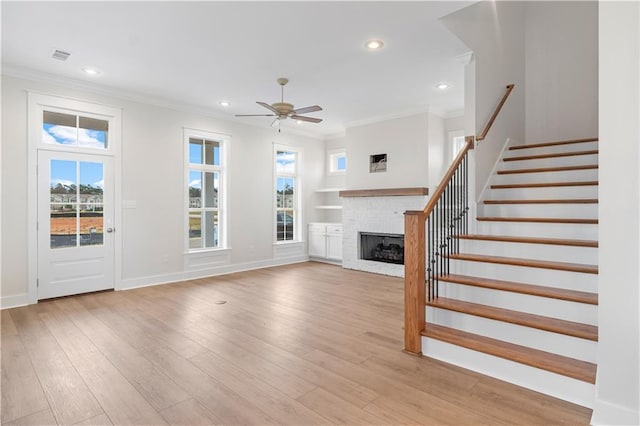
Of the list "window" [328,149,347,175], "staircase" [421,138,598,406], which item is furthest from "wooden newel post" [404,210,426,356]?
"window" [328,149,347,175]

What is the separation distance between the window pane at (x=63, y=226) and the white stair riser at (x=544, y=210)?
5.43m

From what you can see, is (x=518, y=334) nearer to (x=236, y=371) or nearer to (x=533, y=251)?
(x=533, y=251)

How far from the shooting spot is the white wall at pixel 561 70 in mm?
4977

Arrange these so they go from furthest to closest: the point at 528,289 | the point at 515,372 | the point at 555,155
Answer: the point at 555,155
the point at 528,289
the point at 515,372

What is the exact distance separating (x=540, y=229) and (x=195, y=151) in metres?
5.35

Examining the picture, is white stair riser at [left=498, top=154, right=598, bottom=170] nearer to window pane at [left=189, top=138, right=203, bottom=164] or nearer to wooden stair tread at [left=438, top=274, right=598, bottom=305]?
wooden stair tread at [left=438, top=274, right=598, bottom=305]

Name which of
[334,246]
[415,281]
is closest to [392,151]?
[334,246]

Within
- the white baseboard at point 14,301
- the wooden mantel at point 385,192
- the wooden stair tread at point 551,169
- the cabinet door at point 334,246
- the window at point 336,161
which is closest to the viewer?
the wooden stair tread at point 551,169

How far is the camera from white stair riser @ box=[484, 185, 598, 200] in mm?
3498

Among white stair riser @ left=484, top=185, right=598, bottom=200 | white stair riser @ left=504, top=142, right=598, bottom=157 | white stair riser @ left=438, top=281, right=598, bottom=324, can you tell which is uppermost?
white stair riser @ left=504, top=142, right=598, bottom=157

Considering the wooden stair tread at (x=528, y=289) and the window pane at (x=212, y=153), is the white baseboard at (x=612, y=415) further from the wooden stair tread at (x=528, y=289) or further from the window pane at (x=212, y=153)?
the window pane at (x=212, y=153)

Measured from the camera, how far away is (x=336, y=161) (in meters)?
8.18

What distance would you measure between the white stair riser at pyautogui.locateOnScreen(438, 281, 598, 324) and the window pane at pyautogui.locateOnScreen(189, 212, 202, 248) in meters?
4.47

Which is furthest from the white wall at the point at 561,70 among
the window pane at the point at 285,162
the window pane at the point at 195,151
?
the window pane at the point at 195,151
